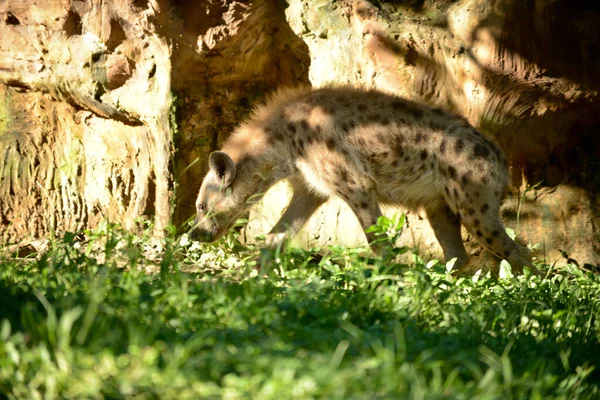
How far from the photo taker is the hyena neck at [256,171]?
5383 millimetres

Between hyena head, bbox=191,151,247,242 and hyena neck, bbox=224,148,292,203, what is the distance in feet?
0.20

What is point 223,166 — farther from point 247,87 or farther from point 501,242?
point 501,242

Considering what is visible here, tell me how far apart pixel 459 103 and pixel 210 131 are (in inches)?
74.3

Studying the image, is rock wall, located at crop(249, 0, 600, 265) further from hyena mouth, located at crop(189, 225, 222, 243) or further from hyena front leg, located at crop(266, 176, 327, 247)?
hyena mouth, located at crop(189, 225, 222, 243)

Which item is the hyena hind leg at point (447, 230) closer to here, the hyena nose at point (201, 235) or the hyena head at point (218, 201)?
the hyena head at point (218, 201)

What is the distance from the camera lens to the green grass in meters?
2.17

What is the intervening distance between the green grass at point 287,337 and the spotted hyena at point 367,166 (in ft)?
3.53

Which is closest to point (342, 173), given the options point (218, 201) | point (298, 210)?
point (298, 210)

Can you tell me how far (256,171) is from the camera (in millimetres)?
5453

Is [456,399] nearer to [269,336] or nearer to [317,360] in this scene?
[317,360]

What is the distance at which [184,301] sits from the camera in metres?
2.91

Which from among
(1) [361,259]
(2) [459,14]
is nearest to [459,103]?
(2) [459,14]

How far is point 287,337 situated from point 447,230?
2968 millimetres

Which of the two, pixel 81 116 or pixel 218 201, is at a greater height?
pixel 81 116
